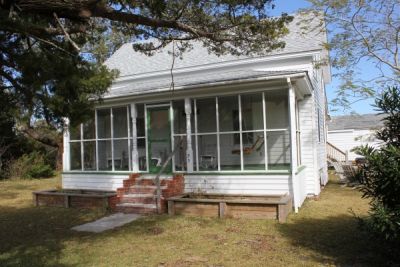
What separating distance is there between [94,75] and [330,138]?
3444cm

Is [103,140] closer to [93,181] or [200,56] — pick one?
[93,181]

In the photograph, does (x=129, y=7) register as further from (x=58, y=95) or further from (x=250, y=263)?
(x=250, y=263)

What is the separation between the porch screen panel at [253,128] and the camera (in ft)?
47.2

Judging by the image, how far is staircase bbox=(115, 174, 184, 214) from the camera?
439 inches

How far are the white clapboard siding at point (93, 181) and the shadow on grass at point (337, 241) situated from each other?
6246mm

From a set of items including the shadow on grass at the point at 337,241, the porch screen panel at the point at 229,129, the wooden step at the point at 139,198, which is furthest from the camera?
the porch screen panel at the point at 229,129

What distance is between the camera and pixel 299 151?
1368 cm

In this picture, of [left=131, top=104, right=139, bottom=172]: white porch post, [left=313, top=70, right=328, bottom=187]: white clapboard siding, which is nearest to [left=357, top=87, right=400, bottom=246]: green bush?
[left=131, top=104, right=139, bottom=172]: white porch post

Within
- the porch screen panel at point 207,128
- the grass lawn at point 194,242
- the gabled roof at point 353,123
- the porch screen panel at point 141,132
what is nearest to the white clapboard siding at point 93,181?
the porch screen panel at point 141,132

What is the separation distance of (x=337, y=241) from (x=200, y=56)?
11950mm

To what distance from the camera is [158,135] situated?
13.6 m

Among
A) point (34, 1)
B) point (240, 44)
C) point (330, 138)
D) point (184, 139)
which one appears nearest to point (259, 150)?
point (184, 139)

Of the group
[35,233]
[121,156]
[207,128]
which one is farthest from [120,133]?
[35,233]

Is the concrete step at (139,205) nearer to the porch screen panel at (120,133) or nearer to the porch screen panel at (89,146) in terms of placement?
the porch screen panel at (89,146)
